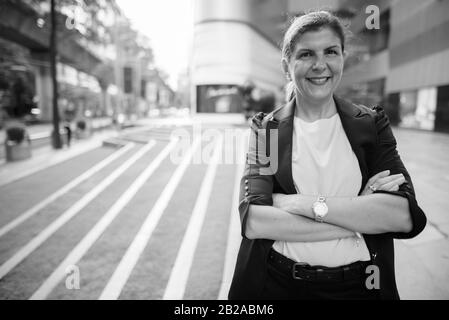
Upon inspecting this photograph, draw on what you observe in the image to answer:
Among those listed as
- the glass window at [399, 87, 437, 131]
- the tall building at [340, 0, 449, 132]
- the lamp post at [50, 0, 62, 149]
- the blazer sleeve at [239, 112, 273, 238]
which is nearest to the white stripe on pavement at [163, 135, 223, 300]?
the blazer sleeve at [239, 112, 273, 238]

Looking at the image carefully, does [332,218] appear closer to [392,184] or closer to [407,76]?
[392,184]

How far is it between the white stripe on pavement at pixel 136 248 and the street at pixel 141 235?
1 centimetres

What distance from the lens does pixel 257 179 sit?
1.37 meters

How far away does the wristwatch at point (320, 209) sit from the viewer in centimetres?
127

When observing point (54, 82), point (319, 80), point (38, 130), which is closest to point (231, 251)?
point (319, 80)

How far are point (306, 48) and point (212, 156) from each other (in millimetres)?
8322

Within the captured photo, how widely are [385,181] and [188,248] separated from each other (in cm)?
318

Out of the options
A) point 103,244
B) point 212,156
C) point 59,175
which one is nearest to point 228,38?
point 212,156

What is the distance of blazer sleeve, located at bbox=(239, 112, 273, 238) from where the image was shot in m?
1.35

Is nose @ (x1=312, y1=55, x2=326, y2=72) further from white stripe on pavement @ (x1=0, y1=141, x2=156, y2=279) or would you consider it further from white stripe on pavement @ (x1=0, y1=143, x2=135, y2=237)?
white stripe on pavement @ (x1=0, y1=143, x2=135, y2=237)

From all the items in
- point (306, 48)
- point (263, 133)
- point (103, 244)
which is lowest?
point (103, 244)

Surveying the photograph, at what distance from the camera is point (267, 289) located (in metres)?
1.35

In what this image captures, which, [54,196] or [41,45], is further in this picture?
[41,45]
